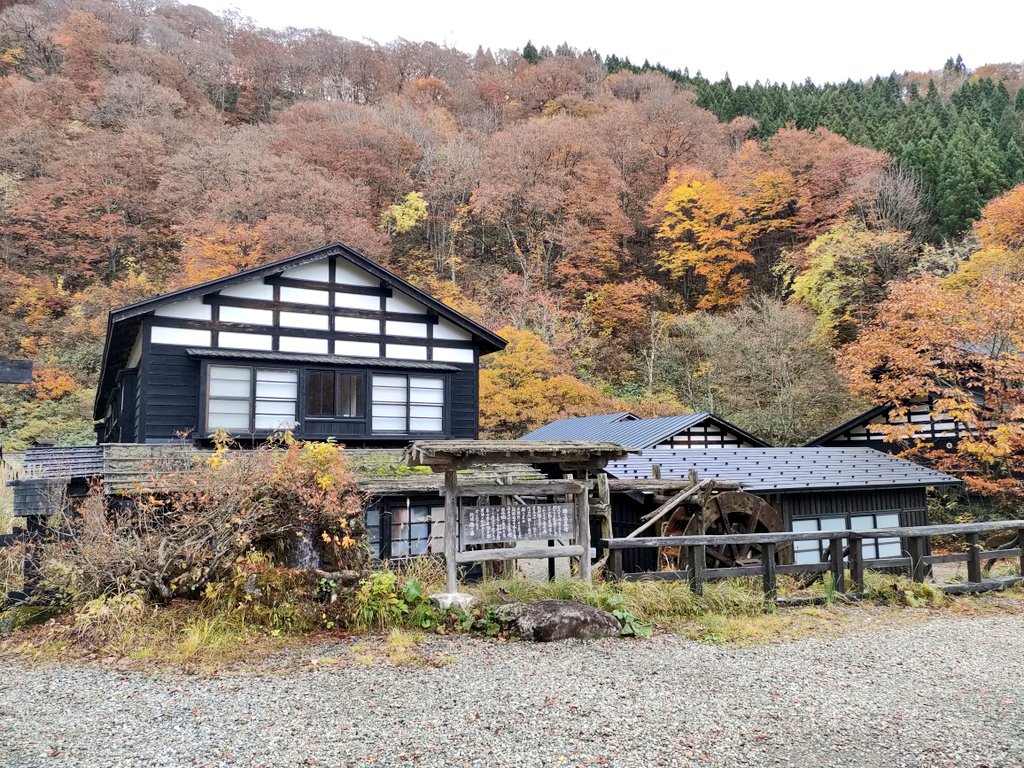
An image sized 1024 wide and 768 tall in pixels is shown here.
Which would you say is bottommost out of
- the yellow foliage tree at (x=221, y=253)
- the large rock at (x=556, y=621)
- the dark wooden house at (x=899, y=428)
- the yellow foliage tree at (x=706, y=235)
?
the large rock at (x=556, y=621)

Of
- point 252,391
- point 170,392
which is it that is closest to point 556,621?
point 252,391

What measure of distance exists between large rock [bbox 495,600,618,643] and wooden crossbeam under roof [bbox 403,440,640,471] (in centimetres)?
172

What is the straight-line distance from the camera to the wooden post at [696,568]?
862cm

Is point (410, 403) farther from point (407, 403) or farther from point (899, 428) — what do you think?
point (899, 428)

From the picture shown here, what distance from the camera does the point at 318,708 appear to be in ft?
16.4

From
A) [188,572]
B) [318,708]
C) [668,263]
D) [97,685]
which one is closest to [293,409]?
[188,572]

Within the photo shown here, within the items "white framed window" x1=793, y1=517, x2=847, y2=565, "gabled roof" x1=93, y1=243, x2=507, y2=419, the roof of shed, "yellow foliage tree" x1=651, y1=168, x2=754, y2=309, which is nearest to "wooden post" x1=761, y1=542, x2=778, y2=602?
the roof of shed

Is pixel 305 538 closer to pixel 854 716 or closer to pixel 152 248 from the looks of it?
pixel 854 716

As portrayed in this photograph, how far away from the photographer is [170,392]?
12617 millimetres

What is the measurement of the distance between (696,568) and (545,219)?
26.3 m

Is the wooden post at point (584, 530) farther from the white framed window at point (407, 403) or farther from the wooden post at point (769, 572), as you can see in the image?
the white framed window at point (407, 403)

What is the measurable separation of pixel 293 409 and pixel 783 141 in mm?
30663

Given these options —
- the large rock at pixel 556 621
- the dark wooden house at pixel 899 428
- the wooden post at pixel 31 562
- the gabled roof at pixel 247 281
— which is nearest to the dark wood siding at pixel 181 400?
the gabled roof at pixel 247 281

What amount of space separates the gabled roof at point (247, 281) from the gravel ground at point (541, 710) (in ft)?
25.7
